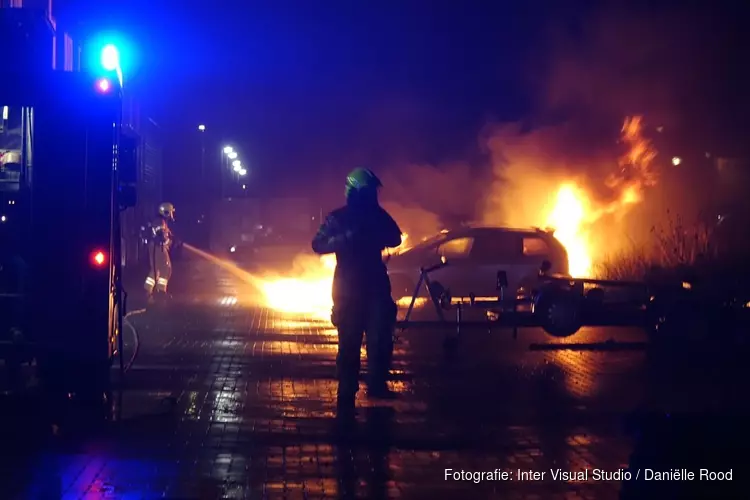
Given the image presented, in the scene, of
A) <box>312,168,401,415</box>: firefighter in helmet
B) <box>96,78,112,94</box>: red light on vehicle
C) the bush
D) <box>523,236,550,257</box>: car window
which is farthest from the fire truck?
the bush

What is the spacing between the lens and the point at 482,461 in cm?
695

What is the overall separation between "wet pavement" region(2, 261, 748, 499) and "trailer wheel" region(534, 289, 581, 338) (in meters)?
0.37

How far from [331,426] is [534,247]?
36.0 ft

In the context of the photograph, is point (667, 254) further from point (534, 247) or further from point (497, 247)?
point (497, 247)

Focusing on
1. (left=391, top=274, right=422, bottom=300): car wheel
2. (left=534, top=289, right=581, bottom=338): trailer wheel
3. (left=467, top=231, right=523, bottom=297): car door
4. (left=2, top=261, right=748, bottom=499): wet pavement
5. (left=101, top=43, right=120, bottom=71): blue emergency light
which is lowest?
(left=2, top=261, right=748, bottom=499): wet pavement

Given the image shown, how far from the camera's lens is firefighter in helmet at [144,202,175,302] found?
19.9 meters

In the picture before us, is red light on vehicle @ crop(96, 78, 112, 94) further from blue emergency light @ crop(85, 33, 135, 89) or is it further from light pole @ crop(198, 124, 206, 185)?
light pole @ crop(198, 124, 206, 185)

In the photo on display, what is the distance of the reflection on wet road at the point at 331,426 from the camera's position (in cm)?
634

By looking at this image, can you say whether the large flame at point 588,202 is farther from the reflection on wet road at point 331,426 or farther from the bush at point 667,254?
the reflection on wet road at point 331,426

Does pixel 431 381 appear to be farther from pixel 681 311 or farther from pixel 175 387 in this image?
pixel 681 311

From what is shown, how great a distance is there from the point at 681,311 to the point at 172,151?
4661 centimetres

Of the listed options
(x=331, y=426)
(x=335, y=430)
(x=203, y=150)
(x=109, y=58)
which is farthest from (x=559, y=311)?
(x=203, y=150)

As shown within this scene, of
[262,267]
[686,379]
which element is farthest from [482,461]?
[262,267]

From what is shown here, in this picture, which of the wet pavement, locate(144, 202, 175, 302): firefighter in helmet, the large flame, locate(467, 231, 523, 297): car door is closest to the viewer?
the wet pavement
